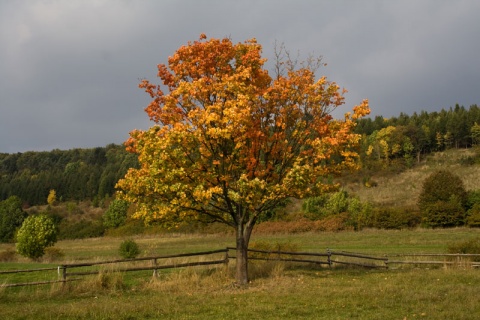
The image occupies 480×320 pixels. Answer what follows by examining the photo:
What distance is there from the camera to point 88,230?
92.8 m

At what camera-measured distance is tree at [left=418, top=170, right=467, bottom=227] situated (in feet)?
176

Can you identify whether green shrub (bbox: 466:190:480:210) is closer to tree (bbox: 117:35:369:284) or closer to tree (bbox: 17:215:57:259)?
tree (bbox: 117:35:369:284)

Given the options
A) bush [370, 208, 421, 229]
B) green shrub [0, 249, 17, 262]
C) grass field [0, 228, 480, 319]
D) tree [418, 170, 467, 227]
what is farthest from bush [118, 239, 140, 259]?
tree [418, 170, 467, 227]

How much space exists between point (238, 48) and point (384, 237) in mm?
35287

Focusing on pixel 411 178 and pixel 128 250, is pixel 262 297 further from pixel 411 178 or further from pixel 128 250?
pixel 411 178

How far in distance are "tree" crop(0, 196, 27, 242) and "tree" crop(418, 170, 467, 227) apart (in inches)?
3054

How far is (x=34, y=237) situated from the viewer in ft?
117

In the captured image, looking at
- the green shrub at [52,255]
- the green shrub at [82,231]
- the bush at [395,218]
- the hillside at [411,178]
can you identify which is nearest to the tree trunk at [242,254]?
the green shrub at [52,255]

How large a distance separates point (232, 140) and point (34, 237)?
26.1 m

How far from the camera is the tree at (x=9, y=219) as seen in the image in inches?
3533

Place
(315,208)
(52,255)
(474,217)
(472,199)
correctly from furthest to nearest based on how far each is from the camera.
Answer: (315,208) → (472,199) → (474,217) → (52,255)

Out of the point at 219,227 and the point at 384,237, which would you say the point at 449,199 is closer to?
the point at 384,237

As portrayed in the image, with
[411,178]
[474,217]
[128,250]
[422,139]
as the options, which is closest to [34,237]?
[128,250]

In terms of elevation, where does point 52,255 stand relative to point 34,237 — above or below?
below
